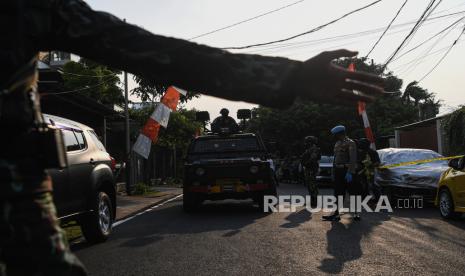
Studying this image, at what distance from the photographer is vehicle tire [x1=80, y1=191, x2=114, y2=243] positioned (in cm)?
709

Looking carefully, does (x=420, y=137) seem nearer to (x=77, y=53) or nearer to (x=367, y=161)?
(x=367, y=161)

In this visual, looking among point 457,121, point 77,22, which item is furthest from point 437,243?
point 457,121

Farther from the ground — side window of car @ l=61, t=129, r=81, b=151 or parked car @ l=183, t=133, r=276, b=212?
side window of car @ l=61, t=129, r=81, b=151

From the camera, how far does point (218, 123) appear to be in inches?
524

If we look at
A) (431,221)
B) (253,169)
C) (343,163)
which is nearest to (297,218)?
(343,163)

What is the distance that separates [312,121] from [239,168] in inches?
1153

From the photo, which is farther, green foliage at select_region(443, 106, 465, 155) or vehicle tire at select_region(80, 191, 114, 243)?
green foliage at select_region(443, 106, 465, 155)

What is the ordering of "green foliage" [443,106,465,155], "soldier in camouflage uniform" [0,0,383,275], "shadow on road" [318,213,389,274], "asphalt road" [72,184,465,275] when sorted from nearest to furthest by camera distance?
"soldier in camouflage uniform" [0,0,383,275], "asphalt road" [72,184,465,275], "shadow on road" [318,213,389,274], "green foliage" [443,106,465,155]

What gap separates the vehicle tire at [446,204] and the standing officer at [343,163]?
1520 millimetres

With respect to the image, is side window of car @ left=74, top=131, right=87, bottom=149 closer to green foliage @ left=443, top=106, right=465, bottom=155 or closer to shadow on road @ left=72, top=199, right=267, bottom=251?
shadow on road @ left=72, top=199, right=267, bottom=251

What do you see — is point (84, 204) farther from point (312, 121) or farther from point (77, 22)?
point (312, 121)

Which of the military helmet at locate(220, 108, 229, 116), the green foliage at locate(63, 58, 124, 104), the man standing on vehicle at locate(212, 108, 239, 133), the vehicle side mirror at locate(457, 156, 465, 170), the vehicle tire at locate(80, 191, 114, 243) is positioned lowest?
the vehicle tire at locate(80, 191, 114, 243)

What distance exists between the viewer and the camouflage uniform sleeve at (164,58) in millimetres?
1895

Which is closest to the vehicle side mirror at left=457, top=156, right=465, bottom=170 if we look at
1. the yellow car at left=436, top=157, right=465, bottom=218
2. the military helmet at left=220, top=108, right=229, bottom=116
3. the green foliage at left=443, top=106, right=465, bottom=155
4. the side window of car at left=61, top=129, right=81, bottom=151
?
the yellow car at left=436, top=157, right=465, bottom=218
